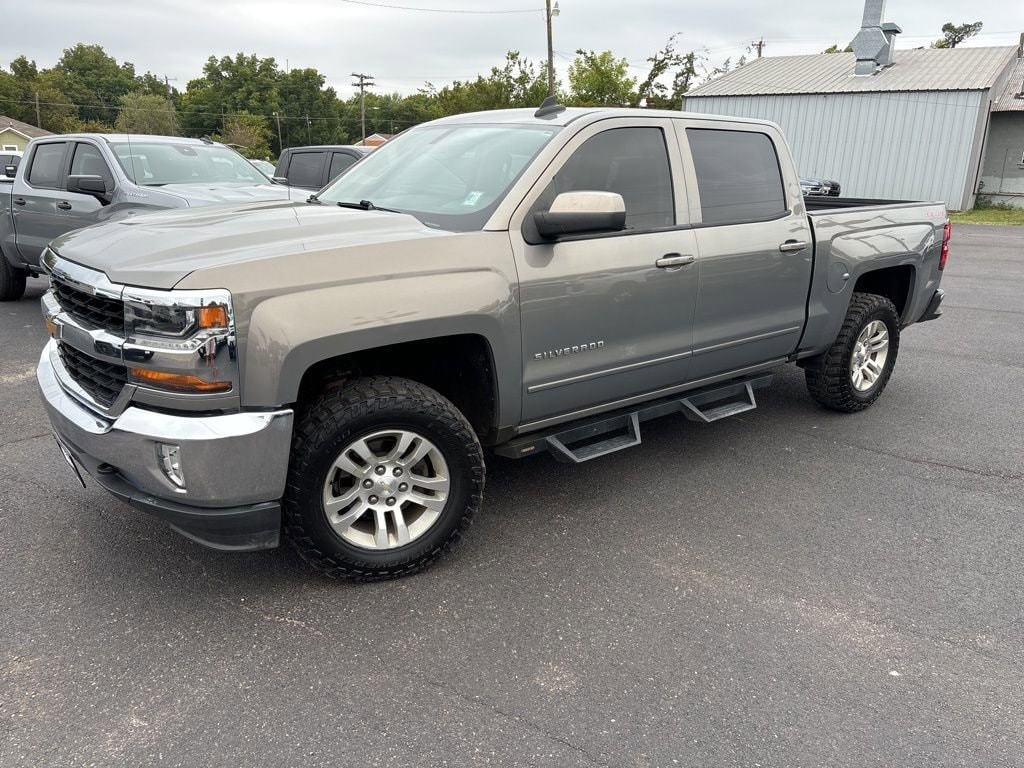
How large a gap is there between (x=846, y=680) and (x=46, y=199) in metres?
9.00

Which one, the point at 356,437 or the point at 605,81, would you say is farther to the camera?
the point at 605,81

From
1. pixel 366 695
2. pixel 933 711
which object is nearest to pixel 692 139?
pixel 933 711

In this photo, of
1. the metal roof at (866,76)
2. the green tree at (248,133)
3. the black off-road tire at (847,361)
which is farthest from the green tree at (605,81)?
the black off-road tire at (847,361)

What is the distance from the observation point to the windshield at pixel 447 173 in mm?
3590

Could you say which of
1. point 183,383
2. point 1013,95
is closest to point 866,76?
point 1013,95

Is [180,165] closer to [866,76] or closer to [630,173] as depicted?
[630,173]

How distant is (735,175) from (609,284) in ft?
4.38

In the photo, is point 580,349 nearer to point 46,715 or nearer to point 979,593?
point 979,593

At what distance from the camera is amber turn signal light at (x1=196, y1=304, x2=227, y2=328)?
2.68 metres

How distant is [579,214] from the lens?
3.32 m

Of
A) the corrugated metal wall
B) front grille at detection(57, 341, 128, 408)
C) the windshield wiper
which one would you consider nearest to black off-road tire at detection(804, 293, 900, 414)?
the windshield wiper

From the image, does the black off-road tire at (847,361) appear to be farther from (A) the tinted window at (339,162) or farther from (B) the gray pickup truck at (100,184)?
(A) the tinted window at (339,162)

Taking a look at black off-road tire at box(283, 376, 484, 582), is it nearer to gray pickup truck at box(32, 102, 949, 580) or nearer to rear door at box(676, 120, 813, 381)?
gray pickup truck at box(32, 102, 949, 580)

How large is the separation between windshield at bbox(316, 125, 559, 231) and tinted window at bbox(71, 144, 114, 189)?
4872 mm
